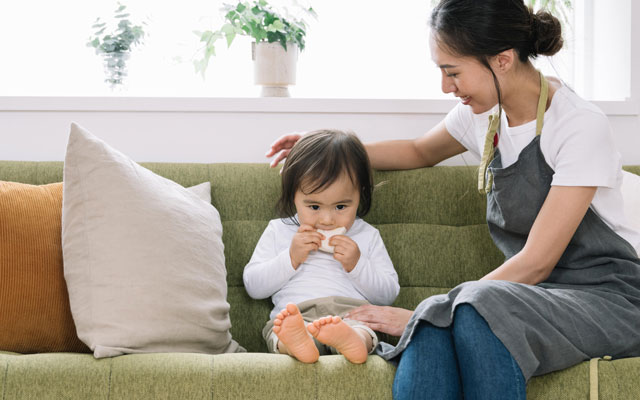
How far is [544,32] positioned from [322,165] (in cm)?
61

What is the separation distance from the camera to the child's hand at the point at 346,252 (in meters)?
1.63

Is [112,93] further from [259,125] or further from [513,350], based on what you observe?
[513,350]

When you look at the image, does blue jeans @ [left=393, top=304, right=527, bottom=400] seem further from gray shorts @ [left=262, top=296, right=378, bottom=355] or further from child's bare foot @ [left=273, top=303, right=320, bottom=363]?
gray shorts @ [left=262, top=296, right=378, bottom=355]

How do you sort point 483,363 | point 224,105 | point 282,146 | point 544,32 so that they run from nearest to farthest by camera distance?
1. point 483,363
2. point 544,32
3. point 282,146
4. point 224,105

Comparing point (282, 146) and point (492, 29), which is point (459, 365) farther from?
point (282, 146)

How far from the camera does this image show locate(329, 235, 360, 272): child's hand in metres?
1.63

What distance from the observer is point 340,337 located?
1.25 metres

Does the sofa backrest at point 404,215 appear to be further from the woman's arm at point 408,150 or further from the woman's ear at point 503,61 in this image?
the woman's ear at point 503,61

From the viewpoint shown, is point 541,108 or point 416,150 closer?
point 541,108

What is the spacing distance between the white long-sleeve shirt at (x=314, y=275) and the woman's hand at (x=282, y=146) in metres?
0.20

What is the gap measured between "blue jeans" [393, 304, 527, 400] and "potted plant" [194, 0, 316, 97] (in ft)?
3.94

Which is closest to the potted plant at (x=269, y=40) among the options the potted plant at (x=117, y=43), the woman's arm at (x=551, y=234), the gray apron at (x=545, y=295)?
the potted plant at (x=117, y=43)

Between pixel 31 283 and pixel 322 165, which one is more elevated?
pixel 322 165

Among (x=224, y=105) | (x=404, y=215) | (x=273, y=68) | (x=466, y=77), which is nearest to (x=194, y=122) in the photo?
(x=224, y=105)
